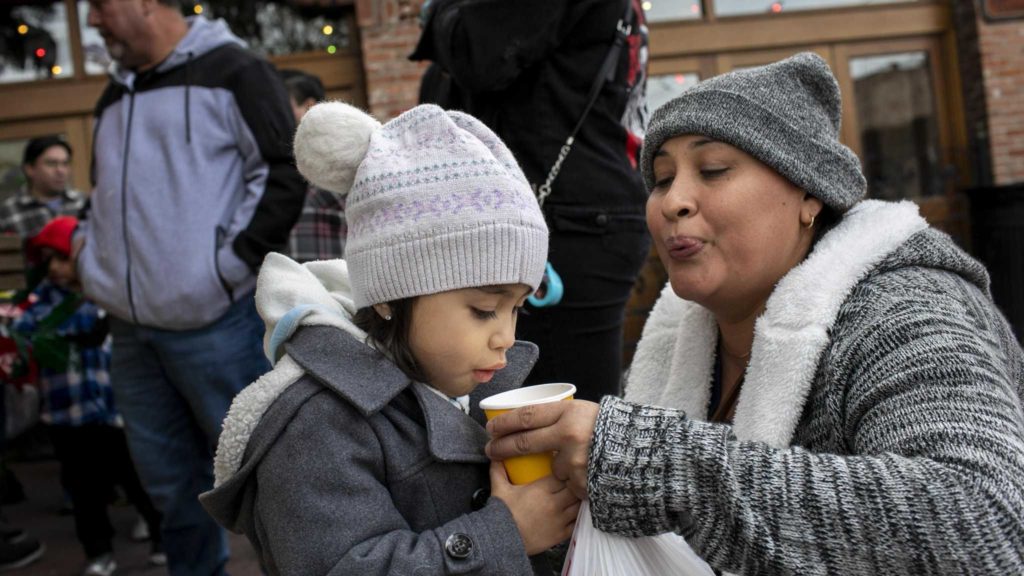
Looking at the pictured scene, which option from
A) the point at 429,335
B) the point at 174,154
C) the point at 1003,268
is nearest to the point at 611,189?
the point at 429,335

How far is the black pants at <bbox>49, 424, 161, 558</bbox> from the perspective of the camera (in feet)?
14.4

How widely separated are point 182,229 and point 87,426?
2055mm

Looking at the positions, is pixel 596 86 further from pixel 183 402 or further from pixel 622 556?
pixel 183 402

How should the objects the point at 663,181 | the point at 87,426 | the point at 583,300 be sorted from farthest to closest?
the point at 87,426 < the point at 583,300 < the point at 663,181

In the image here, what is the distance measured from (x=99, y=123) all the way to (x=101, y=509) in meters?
2.04

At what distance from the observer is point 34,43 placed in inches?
256

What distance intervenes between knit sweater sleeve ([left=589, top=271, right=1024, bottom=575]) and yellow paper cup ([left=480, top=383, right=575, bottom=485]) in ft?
0.30

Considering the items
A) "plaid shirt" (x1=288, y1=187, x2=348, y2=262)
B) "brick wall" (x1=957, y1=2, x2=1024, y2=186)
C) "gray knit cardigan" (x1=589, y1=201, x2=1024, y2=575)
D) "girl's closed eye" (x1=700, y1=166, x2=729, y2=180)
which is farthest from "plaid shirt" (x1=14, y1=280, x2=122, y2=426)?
"brick wall" (x1=957, y1=2, x2=1024, y2=186)

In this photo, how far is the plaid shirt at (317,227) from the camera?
3.92 m

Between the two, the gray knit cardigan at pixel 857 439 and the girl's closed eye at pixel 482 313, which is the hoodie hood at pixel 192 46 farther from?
the gray knit cardigan at pixel 857 439

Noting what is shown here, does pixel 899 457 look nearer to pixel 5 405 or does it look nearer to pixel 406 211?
pixel 406 211

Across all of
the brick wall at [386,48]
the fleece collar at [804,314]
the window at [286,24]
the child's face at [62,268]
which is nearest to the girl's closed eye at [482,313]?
the fleece collar at [804,314]

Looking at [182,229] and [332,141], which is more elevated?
[332,141]

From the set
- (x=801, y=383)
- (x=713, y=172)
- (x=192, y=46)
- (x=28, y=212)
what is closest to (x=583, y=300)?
(x=713, y=172)
